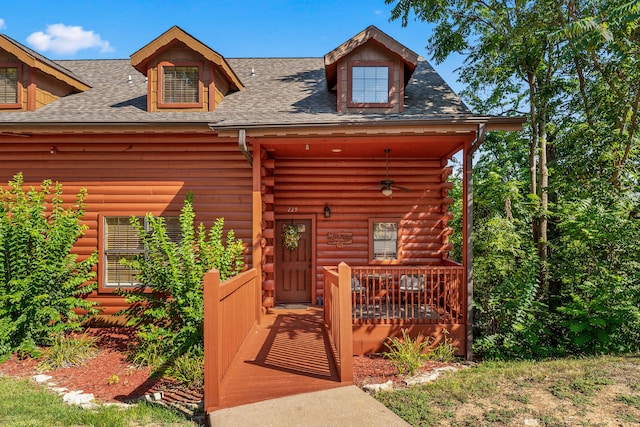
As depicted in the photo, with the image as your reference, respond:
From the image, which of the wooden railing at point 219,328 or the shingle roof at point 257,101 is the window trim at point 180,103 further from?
the wooden railing at point 219,328

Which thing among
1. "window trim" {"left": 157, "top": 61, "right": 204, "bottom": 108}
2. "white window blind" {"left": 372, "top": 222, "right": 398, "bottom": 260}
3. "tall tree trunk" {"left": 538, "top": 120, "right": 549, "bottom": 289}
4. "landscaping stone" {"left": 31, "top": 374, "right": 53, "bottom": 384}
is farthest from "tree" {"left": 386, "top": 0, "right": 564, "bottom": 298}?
"landscaping stone" {"left": 31, "top": 374, "right": 53, "bottom": 384}

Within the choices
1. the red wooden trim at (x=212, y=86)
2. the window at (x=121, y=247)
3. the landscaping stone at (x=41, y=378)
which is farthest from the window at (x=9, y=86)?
the landscaping stone at (x=41, y=378)

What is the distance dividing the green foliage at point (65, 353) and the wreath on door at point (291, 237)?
13.7ft

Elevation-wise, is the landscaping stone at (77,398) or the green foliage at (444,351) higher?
the green foliage at (444,351)

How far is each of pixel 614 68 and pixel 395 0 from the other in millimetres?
5386

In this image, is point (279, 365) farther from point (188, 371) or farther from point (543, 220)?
point (543, 220)

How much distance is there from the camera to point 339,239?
Result: 27.8ft

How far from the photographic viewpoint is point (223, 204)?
7484 mm

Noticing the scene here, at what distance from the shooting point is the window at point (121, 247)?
7.36 m

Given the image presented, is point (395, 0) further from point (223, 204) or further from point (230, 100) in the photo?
point (223, 204)

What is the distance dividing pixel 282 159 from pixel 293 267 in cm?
256

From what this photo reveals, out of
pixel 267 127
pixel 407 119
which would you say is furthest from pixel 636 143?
pixel 267 127

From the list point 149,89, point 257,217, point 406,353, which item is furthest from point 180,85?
point 406,353

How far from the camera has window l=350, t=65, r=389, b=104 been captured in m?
7.60
